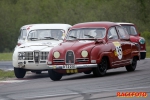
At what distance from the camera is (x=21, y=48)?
2075 cm

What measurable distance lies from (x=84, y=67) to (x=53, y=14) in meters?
59.3

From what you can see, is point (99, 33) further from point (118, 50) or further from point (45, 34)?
point (45, 34)

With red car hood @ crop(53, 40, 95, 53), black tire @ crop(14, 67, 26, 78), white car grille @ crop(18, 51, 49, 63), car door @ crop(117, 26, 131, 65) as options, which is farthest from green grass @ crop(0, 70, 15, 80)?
car door @ crop(117, 26, 131, 65)

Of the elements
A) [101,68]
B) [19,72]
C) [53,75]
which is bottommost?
[19,72]

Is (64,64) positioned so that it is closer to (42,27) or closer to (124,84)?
(124,84)

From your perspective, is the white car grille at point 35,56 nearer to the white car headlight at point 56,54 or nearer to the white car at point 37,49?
the white car at point 37,49

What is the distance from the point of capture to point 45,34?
2192 centimetres

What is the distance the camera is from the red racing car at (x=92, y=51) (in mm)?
17984

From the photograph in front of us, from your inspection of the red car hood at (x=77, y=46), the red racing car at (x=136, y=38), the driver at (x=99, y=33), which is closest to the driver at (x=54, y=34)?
the driver at (x=99, y=33)

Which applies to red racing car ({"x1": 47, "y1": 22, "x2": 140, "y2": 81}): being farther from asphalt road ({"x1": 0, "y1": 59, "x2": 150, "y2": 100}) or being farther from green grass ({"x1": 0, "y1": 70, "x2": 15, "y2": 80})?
green grass ({"x1": 0, "y1": 70, "x2": 15, "y2": 80})

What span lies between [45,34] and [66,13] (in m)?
49.1

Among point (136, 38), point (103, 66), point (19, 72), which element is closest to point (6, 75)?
point (19, 72)

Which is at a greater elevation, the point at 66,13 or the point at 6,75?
the point at 66,13

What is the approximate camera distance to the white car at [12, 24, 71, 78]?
2016 centimetres
